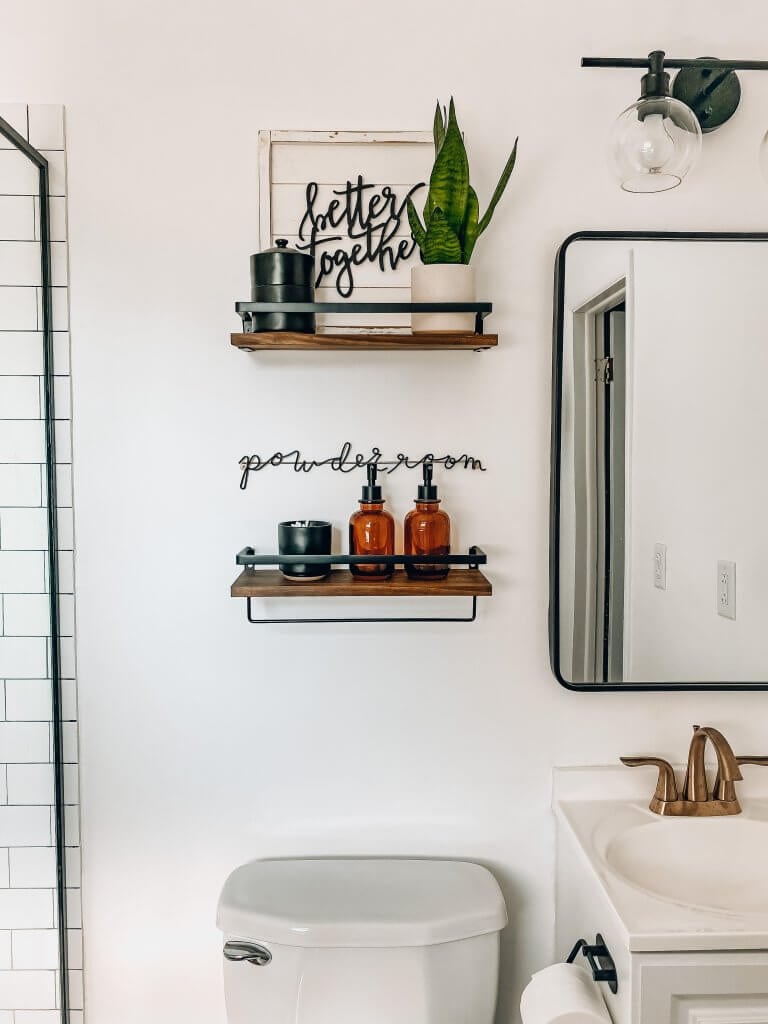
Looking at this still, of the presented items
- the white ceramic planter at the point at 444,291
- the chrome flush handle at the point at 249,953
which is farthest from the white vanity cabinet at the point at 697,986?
the white ceramic planter at the point at 444,291

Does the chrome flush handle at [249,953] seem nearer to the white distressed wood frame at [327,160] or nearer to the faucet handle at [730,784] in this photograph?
the faucet handle at [730,784]

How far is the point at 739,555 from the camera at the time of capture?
1451 mm

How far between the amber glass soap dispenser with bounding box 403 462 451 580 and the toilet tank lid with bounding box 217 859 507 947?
50 cm

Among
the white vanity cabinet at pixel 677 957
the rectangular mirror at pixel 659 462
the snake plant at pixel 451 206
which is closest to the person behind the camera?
the white vanity cabinet at pixel 677 957

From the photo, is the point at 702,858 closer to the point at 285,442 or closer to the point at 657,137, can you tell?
the point at 285,442

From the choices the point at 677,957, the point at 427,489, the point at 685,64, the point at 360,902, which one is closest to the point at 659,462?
the point at 427,489

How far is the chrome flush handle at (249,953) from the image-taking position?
4.24 feet

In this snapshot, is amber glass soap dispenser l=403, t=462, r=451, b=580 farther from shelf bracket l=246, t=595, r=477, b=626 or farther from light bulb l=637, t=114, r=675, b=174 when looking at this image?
light bulb l=637, t=114, r=675, b=174

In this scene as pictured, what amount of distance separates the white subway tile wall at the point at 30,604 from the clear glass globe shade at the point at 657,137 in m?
0.89

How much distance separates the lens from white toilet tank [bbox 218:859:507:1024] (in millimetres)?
1277

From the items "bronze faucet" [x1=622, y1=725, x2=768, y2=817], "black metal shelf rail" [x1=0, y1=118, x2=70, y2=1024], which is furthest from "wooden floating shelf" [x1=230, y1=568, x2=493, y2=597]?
"bronze faucet" [x1=622, y1=725, x2=768, y2=817]

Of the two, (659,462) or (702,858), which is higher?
(659,462)

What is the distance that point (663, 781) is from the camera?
141 centimetres

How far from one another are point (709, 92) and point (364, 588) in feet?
3.24
